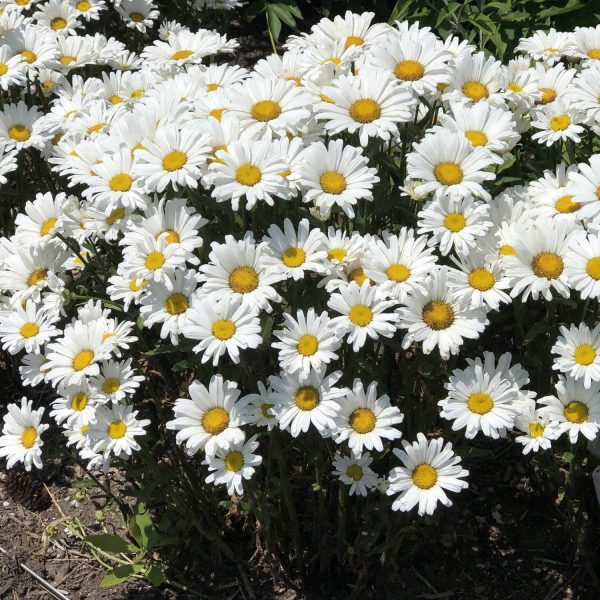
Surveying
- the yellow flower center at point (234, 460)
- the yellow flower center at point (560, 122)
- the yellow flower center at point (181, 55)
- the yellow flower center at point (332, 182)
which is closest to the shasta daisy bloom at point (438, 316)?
the yellow flower center at point (332, 182)

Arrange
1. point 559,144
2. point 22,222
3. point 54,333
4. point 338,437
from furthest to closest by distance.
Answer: point 559,144 → point 22,222 → point 54,333 → point 338,437

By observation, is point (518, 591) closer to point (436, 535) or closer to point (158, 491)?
point (436, 535)

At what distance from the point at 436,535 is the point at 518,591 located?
1.27 ft

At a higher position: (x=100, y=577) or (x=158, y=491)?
(x=158, y=491)

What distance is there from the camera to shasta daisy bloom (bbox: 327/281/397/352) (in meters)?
2.55

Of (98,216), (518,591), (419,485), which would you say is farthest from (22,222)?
(518,591)

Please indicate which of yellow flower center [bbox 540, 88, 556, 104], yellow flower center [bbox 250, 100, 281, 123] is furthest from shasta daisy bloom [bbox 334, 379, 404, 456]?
yellow flower center [bbox 540, 88, 556, 104]

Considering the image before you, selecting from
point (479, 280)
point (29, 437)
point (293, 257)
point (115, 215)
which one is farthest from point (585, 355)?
point (29, 437)

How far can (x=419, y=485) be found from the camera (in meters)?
2.72

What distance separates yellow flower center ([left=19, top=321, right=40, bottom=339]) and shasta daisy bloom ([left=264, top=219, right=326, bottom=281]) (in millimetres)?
943

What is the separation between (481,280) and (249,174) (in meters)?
0.83

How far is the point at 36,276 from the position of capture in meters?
3.10

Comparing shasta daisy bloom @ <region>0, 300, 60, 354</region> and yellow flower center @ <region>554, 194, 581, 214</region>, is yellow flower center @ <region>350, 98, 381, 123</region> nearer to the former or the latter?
yellow flower center @ <region>554, 194, 581, 214</region>

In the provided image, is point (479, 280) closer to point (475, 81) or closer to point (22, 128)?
point (475, 81)
